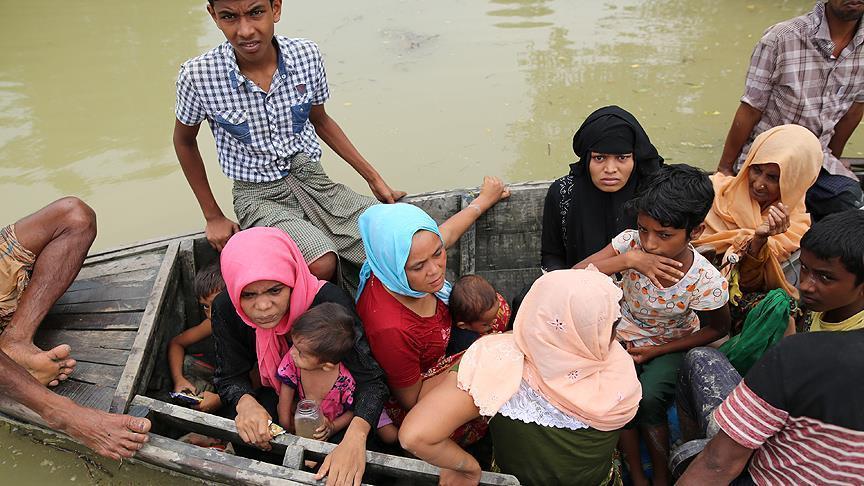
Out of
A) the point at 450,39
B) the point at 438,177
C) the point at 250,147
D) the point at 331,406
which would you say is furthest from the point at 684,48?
the point at 331,406

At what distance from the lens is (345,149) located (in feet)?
10.9

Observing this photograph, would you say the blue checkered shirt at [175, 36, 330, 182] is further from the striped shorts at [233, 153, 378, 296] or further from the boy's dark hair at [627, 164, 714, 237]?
the boy's dark hair at [627, 164, 714, 237]

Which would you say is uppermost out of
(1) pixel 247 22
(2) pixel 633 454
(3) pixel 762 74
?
(1) pixel 247 22

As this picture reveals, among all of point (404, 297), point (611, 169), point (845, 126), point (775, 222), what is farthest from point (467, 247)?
point (845, 126)

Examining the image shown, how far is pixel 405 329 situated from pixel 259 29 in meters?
1.38

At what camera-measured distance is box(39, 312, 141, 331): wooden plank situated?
280cm

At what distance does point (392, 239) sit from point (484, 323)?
0.72 metres

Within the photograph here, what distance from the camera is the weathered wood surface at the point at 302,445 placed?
210 cm

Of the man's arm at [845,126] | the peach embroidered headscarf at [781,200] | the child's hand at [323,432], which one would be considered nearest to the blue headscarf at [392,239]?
the child's hand at [323,432]

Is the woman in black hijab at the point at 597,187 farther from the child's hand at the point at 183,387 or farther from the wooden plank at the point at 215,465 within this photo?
the child's hand at the point at 183,387

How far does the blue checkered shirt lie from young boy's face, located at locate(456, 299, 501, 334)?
113cm

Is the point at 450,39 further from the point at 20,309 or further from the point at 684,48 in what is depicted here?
the point at 20,309

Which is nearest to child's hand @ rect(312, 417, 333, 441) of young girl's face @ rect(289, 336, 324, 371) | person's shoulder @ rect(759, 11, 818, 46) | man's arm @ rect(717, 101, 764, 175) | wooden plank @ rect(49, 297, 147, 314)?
young girl's face @ rect(289, 336, 324, 371)

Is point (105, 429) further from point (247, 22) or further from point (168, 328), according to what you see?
point (247, 22)
